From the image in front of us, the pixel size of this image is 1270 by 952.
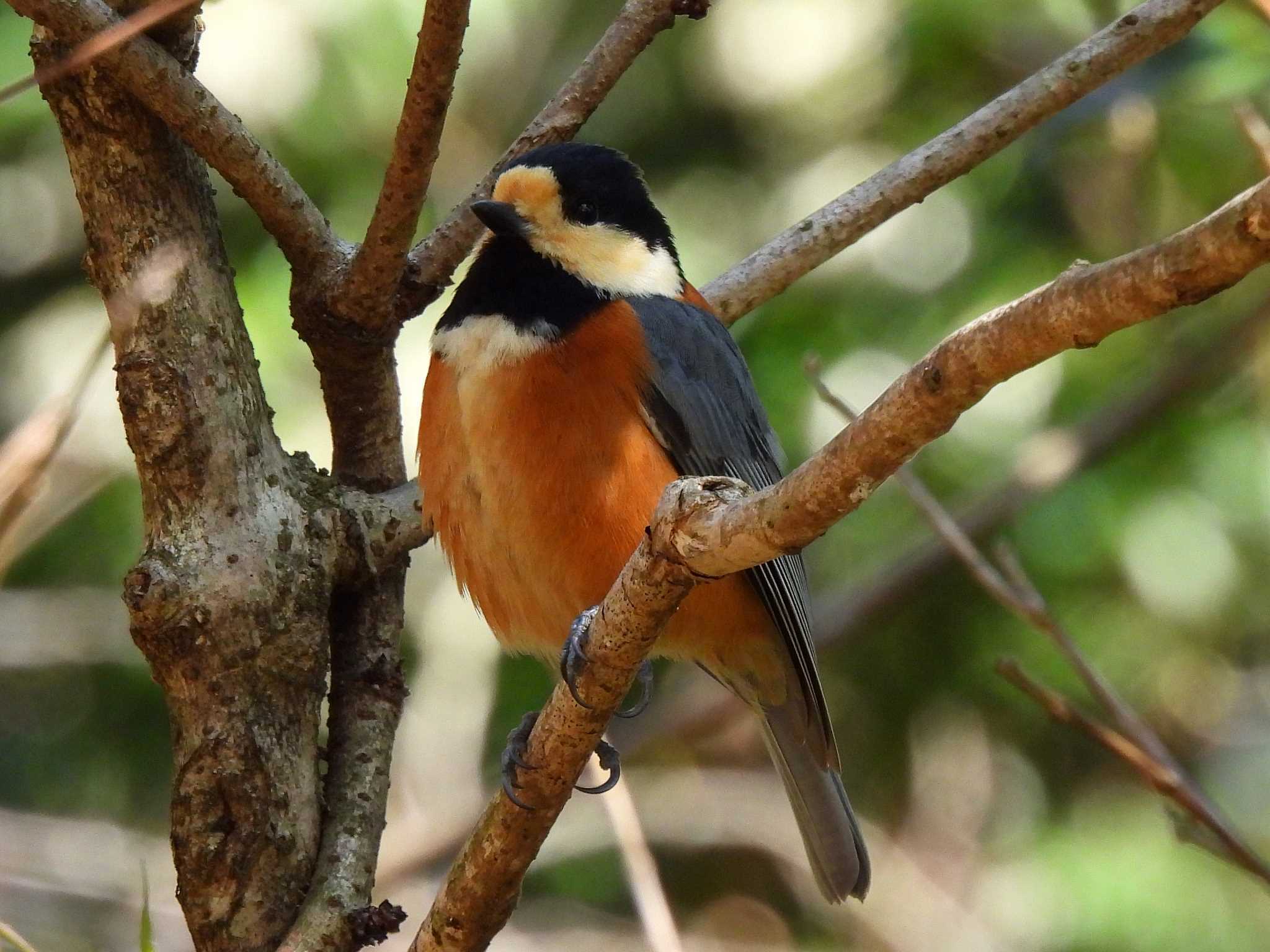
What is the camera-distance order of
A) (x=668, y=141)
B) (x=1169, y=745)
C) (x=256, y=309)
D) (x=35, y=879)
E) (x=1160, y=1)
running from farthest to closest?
(x=668, y=141), (x=1169, y=745), (x=256, y=309), (x=35, y=879), (x=1160, y=1)

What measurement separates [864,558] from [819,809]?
6.82ft

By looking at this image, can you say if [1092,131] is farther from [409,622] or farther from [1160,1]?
[409,622]

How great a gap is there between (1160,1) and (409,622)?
339cm

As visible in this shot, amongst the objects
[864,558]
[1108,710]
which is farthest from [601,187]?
[864,558]

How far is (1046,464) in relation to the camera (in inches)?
195

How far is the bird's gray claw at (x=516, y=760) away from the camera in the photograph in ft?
8.57

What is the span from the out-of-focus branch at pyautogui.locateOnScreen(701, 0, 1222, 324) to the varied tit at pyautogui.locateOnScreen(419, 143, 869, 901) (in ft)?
0.97

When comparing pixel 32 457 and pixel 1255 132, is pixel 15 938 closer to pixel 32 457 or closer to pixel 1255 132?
pixel 32 457

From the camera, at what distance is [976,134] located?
336cm

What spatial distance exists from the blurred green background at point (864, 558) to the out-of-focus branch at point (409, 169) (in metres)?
1.93

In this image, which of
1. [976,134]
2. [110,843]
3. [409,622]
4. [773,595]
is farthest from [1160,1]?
[110,843]

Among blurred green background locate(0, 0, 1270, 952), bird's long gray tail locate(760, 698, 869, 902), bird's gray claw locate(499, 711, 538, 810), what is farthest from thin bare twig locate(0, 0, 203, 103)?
blurred green background locate(0, 0, 1270, 952)

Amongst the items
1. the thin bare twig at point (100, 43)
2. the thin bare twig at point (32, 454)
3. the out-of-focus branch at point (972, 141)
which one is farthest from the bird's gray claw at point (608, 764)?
the thin bare twig at point (100, 43)

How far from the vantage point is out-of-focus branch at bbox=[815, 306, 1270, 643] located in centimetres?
490
